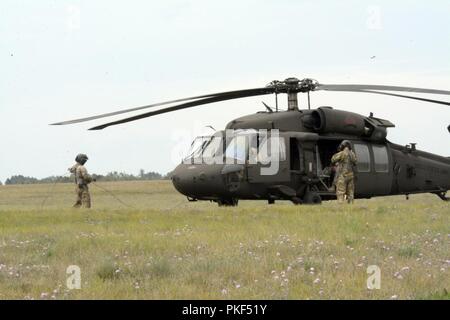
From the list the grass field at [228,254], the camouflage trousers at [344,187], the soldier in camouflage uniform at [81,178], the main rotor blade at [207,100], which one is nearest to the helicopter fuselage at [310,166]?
the camouflage trousers at [344,187]

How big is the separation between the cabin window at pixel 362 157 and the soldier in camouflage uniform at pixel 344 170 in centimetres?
185

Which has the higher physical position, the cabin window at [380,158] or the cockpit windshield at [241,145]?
the cockpit windshield at [241,145]

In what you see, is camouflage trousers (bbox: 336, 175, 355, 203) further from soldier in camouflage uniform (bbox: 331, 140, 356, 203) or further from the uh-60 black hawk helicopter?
the uh-60 black hawk helicopter

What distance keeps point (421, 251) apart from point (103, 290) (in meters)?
4.70

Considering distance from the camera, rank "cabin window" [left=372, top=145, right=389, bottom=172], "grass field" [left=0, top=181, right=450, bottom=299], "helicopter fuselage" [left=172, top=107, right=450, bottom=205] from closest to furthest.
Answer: "grass field" [left=0, top=181, right=450, bottom=299] < "helicopter fuselage" [left=172, top=107, right=450, bottom=205] < "cabin window" [left=372, top=145, right=389, bottom=172]

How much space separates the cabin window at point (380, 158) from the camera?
22281 millimetres

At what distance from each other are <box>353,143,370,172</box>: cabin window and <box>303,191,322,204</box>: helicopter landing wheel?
1989 mm

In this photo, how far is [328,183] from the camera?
21422 mm

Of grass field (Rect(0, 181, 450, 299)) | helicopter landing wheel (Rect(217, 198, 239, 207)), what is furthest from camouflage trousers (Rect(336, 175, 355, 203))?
grass field (Rect(0, 181, 450, 299))

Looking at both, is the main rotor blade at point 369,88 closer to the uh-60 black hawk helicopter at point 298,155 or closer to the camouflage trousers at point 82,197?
the uh-60 black hawk helicopter at point 298,155

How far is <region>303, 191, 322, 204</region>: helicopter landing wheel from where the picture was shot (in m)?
20.5

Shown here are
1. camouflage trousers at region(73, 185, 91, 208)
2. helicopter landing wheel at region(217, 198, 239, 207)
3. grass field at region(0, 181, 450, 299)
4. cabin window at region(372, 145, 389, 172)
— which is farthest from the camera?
cabin window at region(372, 145, 389, 172)
